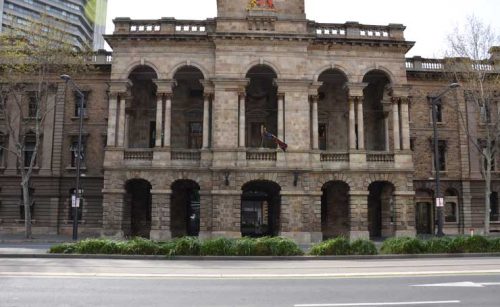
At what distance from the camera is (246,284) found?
1172 cm

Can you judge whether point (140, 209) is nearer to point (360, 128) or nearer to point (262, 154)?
point (262, 154)

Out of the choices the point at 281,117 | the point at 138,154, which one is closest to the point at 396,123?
the point at 281,117

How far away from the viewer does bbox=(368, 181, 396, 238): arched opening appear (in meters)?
33.6

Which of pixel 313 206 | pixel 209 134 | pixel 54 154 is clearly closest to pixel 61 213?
pixel 54 154

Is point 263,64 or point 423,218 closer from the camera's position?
point 263,64

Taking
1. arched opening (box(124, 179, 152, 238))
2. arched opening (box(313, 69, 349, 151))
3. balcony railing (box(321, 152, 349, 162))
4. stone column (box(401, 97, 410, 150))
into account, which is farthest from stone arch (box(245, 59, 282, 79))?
arched opening (box(124, 179, 152, 238))

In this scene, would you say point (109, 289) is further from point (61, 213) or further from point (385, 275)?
point (61, 213)

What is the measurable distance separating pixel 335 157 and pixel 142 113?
14.9 meters

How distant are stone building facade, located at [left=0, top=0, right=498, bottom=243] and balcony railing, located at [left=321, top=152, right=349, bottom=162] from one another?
95 mm

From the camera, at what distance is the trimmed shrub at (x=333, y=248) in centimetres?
1947

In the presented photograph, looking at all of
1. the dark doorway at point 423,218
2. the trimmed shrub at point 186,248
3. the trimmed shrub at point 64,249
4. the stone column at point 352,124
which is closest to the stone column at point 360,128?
the stone column at point 352,124

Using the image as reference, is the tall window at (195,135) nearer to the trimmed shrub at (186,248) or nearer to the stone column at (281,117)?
the stone column at (281,117)

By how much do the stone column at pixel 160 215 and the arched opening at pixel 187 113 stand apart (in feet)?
17.6

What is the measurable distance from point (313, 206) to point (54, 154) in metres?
21.0
